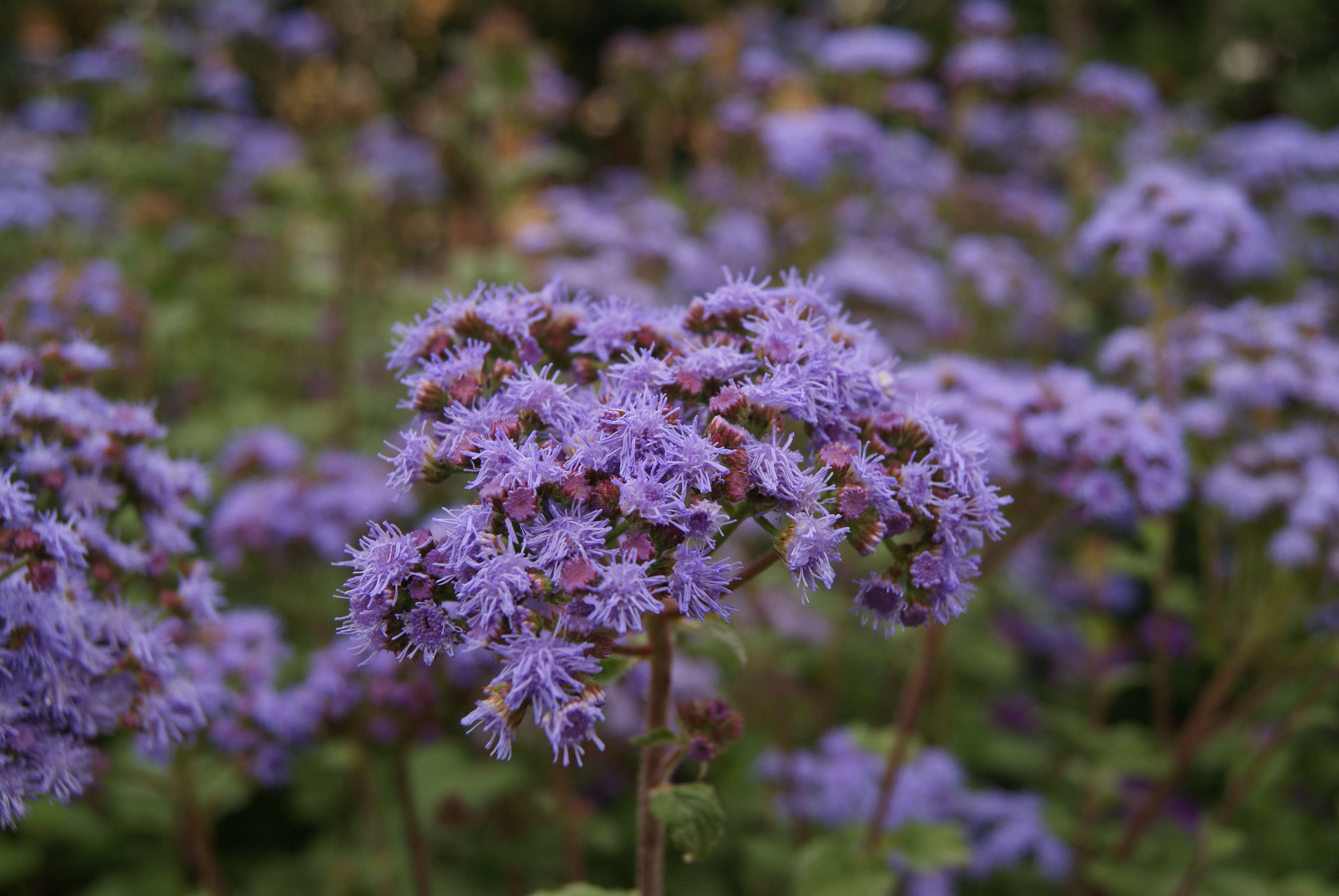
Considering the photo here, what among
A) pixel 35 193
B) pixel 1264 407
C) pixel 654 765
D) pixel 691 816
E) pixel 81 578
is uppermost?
pixel 35 193

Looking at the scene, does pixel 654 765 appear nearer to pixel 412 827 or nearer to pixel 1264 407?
pixel 412 827

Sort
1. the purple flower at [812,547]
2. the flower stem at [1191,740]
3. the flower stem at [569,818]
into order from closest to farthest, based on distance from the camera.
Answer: the purple flower at [812,547] → the flower stem at [569,818] → the flower stem at [1191,740]

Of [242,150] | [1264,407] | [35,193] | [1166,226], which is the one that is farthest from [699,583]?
[242,150]

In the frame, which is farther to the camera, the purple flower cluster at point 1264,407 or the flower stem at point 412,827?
the purple flower cluster at point 1264,407

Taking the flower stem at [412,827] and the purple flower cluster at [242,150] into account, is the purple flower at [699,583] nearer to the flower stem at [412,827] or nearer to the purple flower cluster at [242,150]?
the flower stem at [412,827]

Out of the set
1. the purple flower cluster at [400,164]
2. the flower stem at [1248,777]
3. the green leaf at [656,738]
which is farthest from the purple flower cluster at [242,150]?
the flower stem at [1248,777]

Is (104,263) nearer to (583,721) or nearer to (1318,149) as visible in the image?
(583,721)

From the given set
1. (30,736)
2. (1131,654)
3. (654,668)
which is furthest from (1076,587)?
(30,736)
